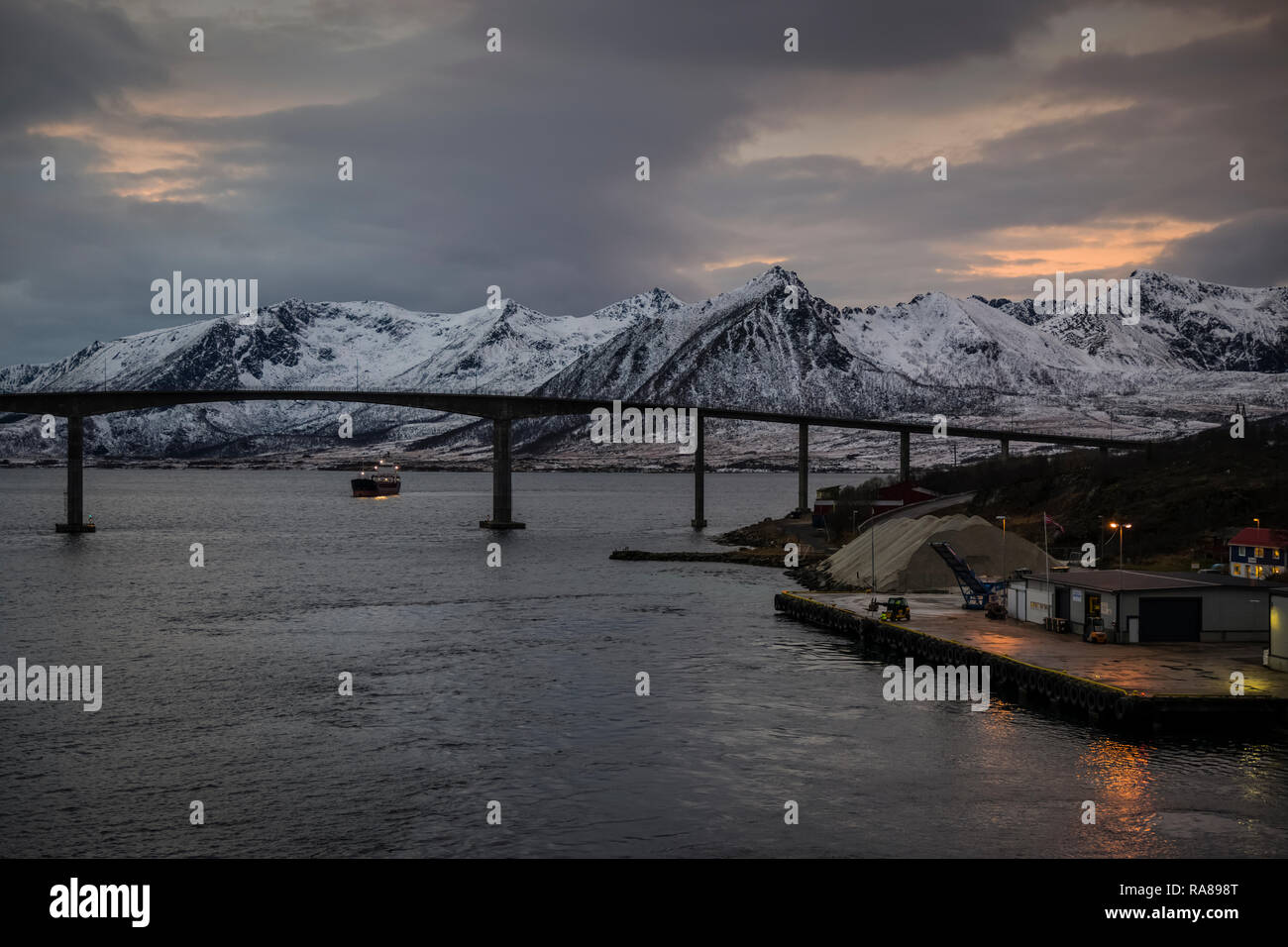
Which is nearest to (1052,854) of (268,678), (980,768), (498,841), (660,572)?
(980,768)

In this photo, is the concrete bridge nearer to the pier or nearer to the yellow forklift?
the yellow forklift

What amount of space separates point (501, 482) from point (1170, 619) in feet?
389

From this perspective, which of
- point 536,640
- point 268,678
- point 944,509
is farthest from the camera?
point 944,509

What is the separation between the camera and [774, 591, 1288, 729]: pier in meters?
42.0

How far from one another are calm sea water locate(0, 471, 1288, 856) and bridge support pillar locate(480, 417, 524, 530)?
273 ft

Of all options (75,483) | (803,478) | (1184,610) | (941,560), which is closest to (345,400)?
(75,483)

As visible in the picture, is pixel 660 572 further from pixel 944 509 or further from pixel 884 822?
pixel 884 822

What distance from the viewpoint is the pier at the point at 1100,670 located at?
138 ft

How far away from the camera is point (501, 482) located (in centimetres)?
16362

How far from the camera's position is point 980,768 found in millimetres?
39250

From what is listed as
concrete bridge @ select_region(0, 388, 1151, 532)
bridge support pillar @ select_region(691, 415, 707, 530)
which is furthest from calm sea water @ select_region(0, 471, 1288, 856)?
bridge support pillar @ select_region(691, 415, 707, 530)
